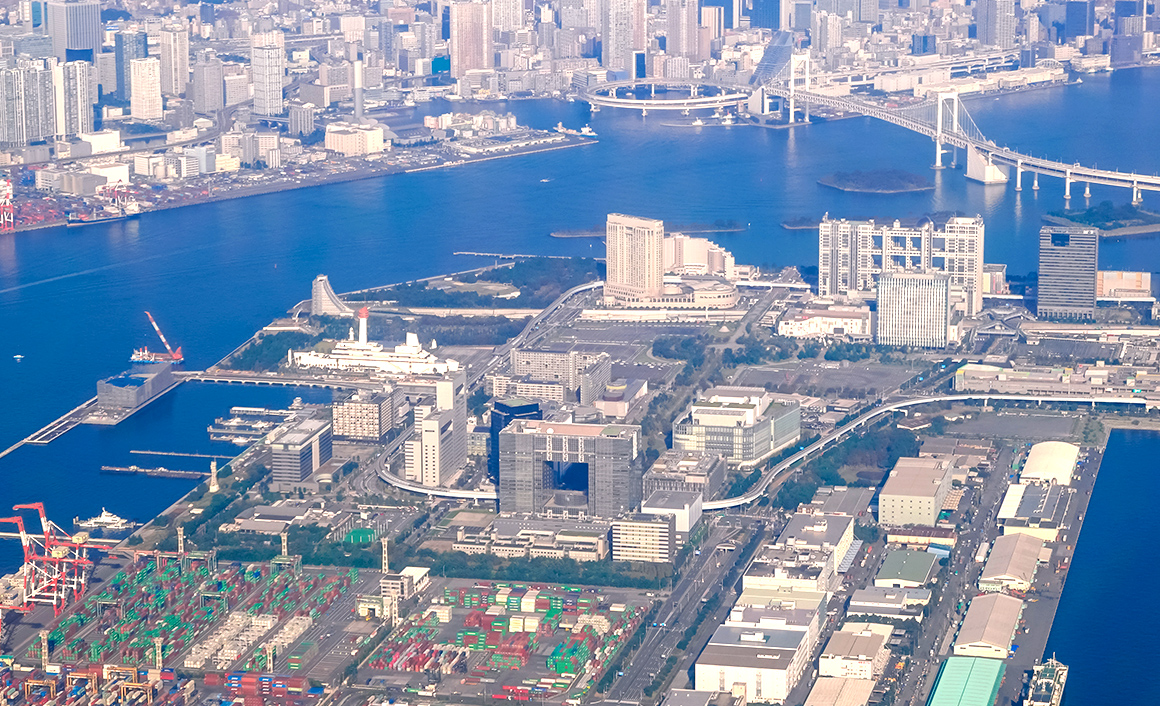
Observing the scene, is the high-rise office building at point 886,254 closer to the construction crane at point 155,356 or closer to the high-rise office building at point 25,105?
the construction crane at point 155,356

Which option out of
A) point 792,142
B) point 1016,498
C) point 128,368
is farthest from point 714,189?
point 1016,498

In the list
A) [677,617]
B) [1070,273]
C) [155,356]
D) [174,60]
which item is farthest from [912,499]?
[174,60]

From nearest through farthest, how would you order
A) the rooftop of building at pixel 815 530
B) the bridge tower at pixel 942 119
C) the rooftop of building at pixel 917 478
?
the rooftop of building at pixel 815 530, the rooftop of building at pixel 917 478, the bridge tower at pixel 942 119

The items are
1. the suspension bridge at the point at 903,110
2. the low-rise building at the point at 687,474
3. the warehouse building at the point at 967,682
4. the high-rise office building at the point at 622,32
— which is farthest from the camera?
the high-rise office building at the point at 622,32

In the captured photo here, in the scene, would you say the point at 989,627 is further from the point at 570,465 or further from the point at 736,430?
the point at 736,430

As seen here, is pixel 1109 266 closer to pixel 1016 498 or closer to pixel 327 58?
pixel 1016 498

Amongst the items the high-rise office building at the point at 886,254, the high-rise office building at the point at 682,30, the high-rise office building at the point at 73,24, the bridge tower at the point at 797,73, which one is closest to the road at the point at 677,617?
the high-rise office building at the point at 886,254
